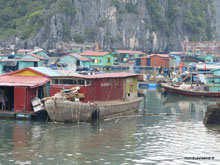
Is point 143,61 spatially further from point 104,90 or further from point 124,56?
point 104,90

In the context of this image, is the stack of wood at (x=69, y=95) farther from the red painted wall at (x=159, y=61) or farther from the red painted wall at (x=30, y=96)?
the red painted wall at (x=159, y=61)

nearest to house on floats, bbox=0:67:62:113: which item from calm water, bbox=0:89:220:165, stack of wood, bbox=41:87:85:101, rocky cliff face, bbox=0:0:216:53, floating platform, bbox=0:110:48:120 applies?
floating platform, bbox=0:110:48:120

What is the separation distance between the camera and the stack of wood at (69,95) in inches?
1098

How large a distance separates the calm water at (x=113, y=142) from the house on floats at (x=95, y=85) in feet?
6.33

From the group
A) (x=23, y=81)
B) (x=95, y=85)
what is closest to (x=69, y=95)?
(x=95, y=85)

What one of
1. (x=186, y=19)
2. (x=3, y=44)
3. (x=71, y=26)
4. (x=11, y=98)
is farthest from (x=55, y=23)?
(x=11, y=98)

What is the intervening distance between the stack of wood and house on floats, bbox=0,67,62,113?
54.4 inches

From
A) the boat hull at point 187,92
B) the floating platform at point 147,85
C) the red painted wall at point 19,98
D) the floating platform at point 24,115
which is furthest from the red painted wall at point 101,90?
the floating platform at point 147,85

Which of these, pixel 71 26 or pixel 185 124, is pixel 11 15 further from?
pixel 185 124

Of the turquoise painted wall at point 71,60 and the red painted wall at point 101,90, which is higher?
the turquoise painted wall at point 71,60

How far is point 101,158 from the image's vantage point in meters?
20.5

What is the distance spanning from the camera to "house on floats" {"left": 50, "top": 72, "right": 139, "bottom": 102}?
29.2m

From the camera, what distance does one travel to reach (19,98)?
2927 cm

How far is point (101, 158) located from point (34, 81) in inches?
443
